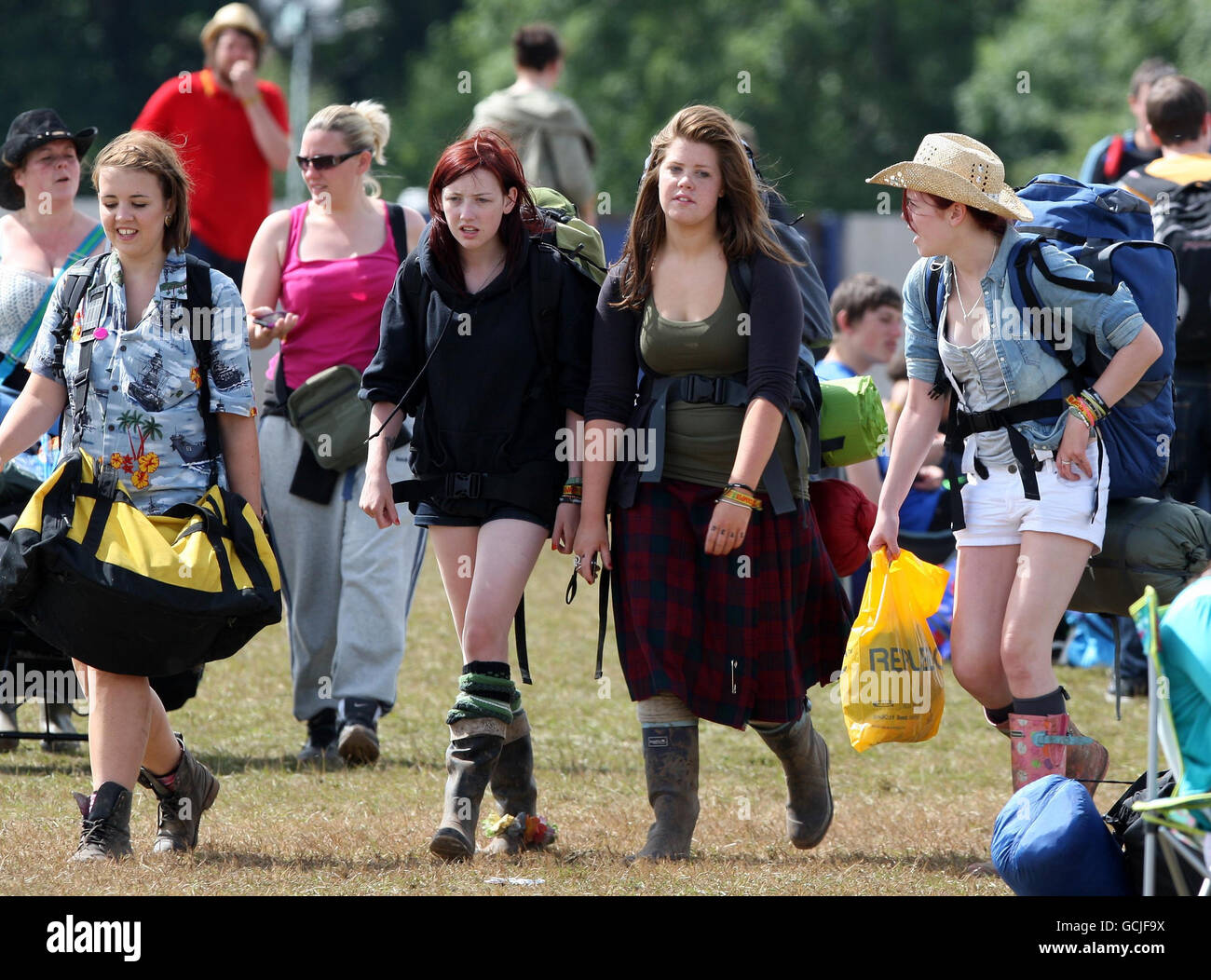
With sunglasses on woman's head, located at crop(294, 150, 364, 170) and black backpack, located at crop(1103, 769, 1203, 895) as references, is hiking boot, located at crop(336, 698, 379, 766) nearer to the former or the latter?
sunglasses on woman's head, located at crop(294, 150, 364, 170)

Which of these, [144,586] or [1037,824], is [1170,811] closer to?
[1037,824]

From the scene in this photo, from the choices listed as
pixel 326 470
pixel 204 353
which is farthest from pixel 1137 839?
pixel 326 470

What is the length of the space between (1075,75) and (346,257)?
107 ft

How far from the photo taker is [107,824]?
4.55m

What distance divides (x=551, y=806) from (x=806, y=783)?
100 cm

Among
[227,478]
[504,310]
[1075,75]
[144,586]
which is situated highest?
[1075,75]

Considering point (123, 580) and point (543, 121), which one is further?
point (543, 121)

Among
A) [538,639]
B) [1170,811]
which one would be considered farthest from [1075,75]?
[1170,811]

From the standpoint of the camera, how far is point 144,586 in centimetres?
434

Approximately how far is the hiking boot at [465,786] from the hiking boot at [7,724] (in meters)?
2.31

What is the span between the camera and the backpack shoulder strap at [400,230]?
6.23 meters

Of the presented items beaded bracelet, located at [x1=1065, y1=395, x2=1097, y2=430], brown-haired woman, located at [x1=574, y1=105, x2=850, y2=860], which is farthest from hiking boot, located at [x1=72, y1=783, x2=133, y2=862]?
beaded bracelet, located at [x1=1065, y1=395, x2=1097, y2=430]

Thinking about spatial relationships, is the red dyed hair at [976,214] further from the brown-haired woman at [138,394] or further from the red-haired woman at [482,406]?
the brown-haired woman at [138,394]

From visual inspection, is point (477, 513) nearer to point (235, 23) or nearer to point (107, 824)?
point (107, 824)
